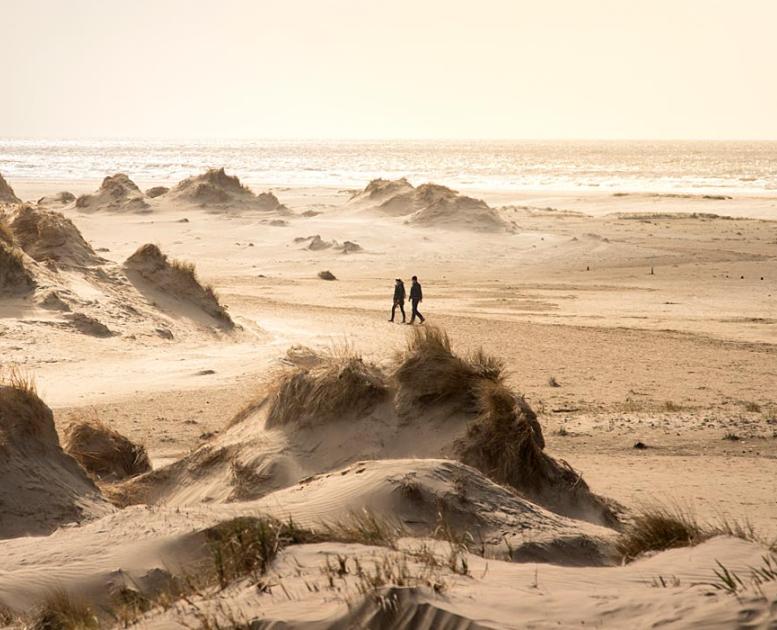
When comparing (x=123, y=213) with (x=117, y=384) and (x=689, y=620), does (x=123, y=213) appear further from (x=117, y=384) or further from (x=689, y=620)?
(x=689, y=620)

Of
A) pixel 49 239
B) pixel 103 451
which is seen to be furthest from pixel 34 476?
pixel 49 239

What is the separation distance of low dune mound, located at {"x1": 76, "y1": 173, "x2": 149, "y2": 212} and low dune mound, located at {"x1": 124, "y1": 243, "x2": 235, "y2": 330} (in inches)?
1074

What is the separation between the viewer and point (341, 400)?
1023cm

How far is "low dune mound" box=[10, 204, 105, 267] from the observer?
75.5ft

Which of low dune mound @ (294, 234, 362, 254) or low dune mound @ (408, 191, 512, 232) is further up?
low dune mound @ (408, 191, 512, 232)

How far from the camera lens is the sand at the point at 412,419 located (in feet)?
17.9

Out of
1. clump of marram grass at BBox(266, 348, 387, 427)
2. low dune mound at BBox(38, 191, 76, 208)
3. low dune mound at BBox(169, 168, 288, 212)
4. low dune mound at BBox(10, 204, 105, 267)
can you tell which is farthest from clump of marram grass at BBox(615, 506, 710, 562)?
low dune mound at BBox(38, 191, 76, 208)

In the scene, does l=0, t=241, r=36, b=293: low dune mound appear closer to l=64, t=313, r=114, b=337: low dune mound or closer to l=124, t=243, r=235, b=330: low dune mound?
l=64, t=313, r=114, b=337: low dune mound

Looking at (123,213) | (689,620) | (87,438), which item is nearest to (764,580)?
(689,620)

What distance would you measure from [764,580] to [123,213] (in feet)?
154

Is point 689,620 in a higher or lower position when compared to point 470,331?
higher

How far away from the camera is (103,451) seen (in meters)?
11.3

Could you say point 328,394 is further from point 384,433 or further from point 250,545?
point 250,545

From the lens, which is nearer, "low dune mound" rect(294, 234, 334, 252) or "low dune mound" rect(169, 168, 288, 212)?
"low dune mound" rect(294, 234, 334, 252)
